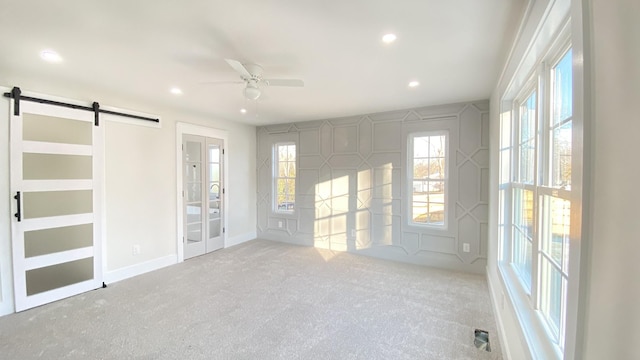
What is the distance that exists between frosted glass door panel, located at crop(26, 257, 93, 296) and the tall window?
4568 millimetres

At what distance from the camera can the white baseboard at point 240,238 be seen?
526 centimetres

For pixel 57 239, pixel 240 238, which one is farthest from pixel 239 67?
pixel 240 238

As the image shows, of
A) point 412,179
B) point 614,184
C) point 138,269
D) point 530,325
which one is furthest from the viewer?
point 412,179

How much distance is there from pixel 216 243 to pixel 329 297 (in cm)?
281

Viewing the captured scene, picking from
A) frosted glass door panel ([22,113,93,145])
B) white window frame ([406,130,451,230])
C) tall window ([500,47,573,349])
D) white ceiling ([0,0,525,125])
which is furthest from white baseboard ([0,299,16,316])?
white window frame ([406,130,451,230])

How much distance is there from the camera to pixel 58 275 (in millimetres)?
3178

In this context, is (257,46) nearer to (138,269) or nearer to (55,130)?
(55,130)

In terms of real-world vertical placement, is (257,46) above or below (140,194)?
above

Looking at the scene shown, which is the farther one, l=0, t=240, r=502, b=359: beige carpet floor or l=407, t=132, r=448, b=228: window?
l=407, t=132, r=448, b=228: window

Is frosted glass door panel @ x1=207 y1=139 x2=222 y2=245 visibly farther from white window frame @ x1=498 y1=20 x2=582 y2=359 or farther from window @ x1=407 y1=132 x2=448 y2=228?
white window frame @ x1=498 y1=20 x2=582 y2=359

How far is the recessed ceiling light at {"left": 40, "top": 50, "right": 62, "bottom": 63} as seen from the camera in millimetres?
2309

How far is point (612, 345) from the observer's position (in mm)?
656

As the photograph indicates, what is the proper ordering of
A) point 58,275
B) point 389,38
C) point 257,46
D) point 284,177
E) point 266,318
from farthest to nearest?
point 284,177 < point 58,275 < point 266,318 < point 257,46 < point 389,38

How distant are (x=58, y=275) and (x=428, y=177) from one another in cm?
511
